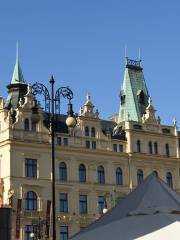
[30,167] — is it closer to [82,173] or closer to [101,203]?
[82,173]

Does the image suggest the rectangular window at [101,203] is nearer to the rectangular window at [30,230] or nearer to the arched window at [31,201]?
the arched window at [31,201]

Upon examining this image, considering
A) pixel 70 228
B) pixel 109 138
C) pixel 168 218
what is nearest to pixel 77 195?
pixel 70 228

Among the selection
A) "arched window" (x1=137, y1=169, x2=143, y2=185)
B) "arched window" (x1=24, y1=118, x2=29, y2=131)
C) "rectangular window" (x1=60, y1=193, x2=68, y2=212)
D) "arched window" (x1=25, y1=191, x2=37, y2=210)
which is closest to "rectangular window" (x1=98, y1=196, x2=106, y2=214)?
"rectangular window" (x1=60, y1=193, x2=68, y2=212)

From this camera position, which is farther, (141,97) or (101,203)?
(141,97)

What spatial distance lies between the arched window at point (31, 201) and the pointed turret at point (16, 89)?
8.90 meters

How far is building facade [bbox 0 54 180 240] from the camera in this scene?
5372 centimetres

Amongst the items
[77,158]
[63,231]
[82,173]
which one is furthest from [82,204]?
[77,158]

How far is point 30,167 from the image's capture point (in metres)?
54.7

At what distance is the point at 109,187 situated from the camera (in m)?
58.7

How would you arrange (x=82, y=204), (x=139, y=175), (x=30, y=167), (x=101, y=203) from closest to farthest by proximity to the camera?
(x=30, y=167)
(x=82, y=204)
(x=101, y=203)
(x=139, y=175)

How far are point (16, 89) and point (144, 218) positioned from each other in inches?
1702

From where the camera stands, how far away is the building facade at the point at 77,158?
53.7 metres

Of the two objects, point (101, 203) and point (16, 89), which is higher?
point (16, 89)

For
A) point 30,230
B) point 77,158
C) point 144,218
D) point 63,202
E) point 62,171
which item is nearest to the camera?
point 144,218
